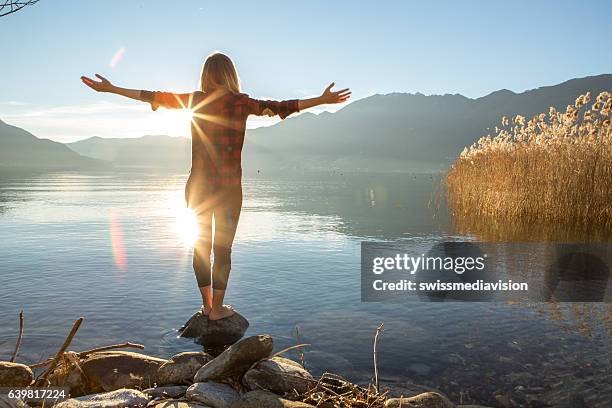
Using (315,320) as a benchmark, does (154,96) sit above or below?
above

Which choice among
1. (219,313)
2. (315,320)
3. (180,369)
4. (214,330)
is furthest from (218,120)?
(315,320)

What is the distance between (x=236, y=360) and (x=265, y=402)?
2.18ft

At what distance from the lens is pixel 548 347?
5.72 metres

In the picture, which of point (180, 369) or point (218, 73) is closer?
point (180, 369)

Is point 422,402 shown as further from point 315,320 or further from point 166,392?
point 315,320

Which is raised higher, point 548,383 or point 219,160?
point 219,160

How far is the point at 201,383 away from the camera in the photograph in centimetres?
396

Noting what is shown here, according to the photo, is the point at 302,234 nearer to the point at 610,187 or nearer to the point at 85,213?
the point at 610,187

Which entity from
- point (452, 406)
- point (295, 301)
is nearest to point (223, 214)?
point (295, 301)

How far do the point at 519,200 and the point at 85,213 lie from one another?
664 inches

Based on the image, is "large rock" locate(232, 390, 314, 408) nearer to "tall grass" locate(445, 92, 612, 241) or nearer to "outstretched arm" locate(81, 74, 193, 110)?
"outstretched arm" locate(81, 74, 193, 110)

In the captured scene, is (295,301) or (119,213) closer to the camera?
(295,301)

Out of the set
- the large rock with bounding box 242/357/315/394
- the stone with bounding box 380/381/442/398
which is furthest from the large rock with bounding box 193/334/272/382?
the stone with bounding box 380/381/442/398

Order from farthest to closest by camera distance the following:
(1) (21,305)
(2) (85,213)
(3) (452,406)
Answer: (2) (85,213)
(1) (21,305)
(3) (452,406)
